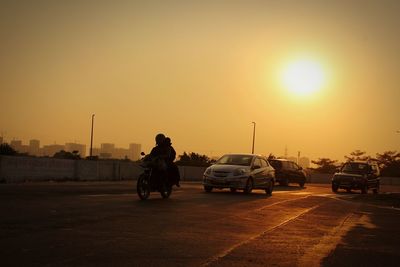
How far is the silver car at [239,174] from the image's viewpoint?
2372cm

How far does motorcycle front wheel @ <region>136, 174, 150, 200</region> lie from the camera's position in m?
17.8

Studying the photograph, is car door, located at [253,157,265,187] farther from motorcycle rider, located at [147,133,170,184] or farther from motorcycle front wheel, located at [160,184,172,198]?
motorcycle rider, located at [147,133,170,184]

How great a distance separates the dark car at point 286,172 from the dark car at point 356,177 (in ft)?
18.2

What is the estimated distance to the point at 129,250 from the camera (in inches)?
334

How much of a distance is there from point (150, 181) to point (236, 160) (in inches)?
292

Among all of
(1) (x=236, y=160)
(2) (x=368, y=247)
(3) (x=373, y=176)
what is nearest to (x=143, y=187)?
(1) (x=236, y=160)

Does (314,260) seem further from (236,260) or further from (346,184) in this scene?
(346,184)

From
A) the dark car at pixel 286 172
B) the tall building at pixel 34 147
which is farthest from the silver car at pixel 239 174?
the tall building at pixel 34 147

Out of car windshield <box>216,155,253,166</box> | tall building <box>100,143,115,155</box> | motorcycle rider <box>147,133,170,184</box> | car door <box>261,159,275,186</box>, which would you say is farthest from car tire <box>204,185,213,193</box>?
tall building <box>100,143,115,155</box>

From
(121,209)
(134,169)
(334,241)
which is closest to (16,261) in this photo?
(334,241)

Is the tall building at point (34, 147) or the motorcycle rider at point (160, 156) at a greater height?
the tall building at point (34, 147)

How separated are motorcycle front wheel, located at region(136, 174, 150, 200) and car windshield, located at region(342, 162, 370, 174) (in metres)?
20.1

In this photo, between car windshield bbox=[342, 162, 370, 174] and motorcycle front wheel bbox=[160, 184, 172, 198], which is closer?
motorcycle front wheel bbox=[160, 184, 172, 198]

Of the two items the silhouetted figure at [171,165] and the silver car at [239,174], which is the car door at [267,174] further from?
the silhouetted figure at [171,165]
